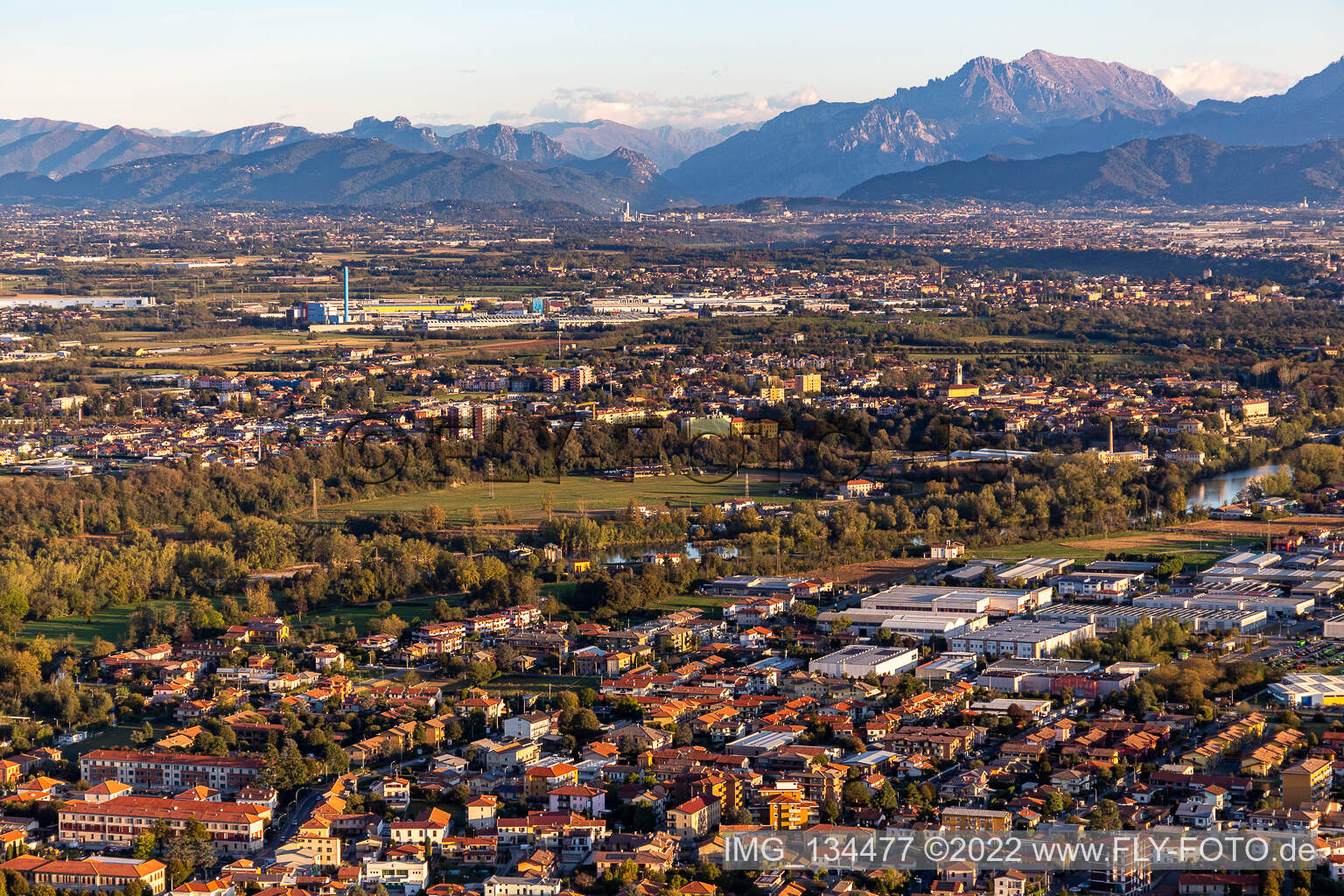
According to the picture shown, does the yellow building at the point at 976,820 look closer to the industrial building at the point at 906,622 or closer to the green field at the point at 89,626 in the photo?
the industrial building at the point at 906,622

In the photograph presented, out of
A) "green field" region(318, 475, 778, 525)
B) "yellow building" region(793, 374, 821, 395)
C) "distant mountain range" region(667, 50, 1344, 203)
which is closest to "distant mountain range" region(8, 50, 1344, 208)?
"distant mountain range" region(667, 50, 1344, 203)

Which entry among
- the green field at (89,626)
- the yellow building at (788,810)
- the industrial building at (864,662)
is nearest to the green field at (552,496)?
the green field at (89,626)

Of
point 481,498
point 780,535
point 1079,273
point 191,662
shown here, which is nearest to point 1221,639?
point 780,535

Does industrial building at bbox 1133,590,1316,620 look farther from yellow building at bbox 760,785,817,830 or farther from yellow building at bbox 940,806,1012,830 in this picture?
yellow building at bbox 760,785,817,830

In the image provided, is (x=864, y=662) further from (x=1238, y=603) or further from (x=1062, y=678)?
(x=1238, y=603)

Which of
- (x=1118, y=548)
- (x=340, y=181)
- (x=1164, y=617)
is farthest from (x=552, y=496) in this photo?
(x=340, y=181)

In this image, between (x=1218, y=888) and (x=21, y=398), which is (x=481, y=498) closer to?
(x=21, y=398)
